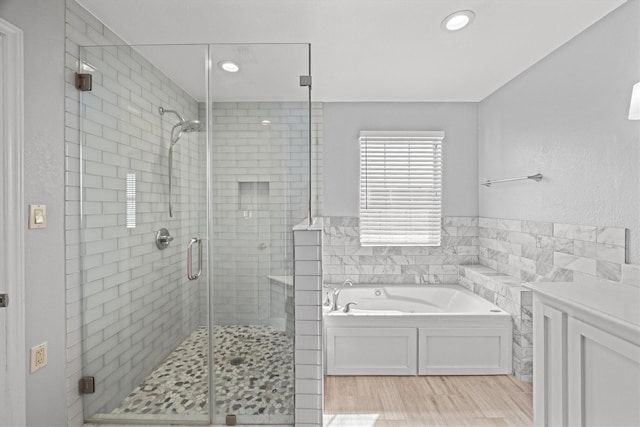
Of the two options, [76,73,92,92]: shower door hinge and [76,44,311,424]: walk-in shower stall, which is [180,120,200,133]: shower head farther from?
[76,73,92,92]: shower door hinge

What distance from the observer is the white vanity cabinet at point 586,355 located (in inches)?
40.0

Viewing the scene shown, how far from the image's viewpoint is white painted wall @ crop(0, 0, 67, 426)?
1706 millimetres

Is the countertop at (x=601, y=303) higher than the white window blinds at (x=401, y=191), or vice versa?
the white window blinds at (x=401, y=191)

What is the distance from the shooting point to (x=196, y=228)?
6.75ft

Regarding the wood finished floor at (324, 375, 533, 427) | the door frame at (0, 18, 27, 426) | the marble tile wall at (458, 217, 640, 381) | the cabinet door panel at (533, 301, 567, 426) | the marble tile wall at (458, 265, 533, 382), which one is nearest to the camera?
the cabinet door panel at (533, 301, 567, 426)

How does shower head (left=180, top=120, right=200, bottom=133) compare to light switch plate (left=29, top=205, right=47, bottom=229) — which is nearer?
light switch plate (left=29, top=205, right=47, bottom=229)

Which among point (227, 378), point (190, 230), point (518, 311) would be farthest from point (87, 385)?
point (518, 311)

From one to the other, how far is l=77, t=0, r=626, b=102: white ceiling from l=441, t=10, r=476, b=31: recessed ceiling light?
1.5 inches

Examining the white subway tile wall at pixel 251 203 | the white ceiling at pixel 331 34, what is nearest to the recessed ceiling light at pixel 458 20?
the white ceiling at pixel 331 34

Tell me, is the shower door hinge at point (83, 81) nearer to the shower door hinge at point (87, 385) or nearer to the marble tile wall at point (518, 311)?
the shower door hinge at point (87, 385)

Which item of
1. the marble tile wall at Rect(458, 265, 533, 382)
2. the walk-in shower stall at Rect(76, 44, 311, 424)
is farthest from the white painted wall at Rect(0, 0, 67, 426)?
the marble tile wall at Rect(458, 265, 533, 382)

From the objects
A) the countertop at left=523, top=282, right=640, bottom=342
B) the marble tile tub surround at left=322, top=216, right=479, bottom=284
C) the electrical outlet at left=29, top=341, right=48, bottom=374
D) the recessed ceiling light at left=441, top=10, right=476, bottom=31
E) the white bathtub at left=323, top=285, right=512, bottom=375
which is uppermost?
the recessed ceiling light at left=441, top=10, right=476, bottom=31

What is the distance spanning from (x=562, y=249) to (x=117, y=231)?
285 cm

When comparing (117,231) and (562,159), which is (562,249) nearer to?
(562,159)
